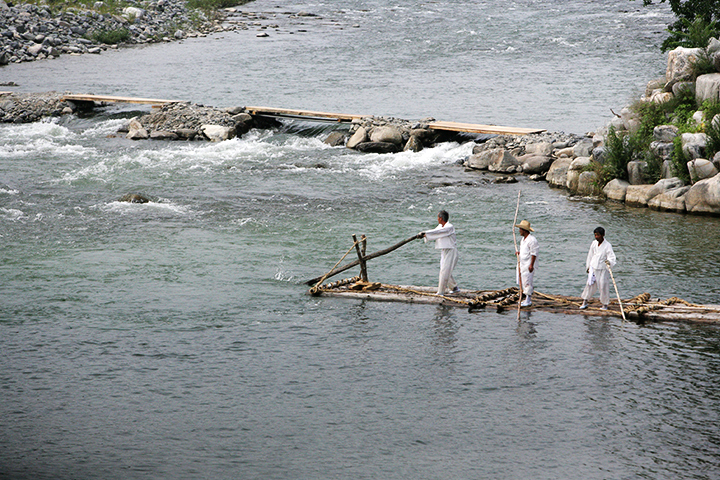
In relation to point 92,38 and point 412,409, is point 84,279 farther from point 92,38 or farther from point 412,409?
point 92,38

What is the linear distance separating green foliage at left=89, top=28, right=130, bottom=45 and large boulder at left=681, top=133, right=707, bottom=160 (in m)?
49.5

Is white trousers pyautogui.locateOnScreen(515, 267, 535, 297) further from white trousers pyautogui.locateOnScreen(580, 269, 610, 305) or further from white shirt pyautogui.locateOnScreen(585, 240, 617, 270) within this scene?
white shirt pyautogui.locateOnScreen(585, 240, 617, 270)

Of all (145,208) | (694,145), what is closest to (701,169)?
(694,145)

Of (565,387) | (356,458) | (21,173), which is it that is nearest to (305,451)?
(356,458)

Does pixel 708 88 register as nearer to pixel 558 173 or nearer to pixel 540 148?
pixel 558 173

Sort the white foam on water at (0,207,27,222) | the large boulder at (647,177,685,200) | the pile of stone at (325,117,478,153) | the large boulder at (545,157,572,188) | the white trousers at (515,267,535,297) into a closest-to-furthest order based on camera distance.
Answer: the white trousers at (515,267,535,297)
the white foam on water at (0,207,27,222)
the large boulder at (647,177,685,200)
the large boulder at (545,157,572,188)
the pile of stone at (325,117,478,153)

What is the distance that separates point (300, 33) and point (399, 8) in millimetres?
12853

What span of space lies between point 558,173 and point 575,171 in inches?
30.9

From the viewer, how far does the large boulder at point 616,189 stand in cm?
2625

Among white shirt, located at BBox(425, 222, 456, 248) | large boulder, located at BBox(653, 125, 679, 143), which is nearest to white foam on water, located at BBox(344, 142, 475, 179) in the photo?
large boulder, located at BBox(653, 125, 679, 143)

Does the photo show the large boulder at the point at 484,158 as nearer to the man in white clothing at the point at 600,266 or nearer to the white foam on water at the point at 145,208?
the white foam on water at the point at 145,208

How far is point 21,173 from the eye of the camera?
30922 mm

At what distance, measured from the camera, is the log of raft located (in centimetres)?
1586

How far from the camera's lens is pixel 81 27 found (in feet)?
206
